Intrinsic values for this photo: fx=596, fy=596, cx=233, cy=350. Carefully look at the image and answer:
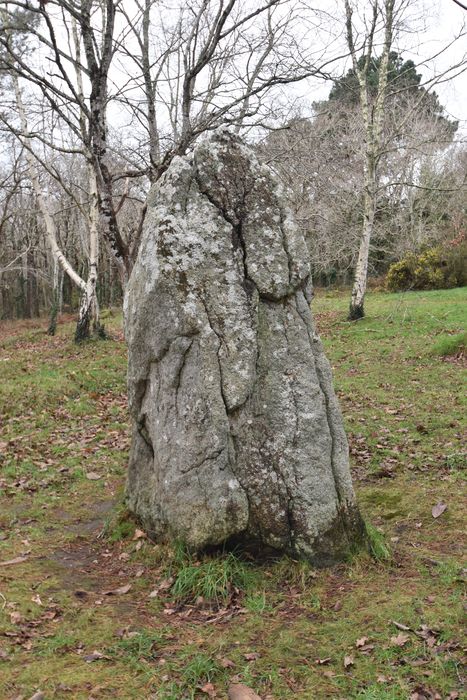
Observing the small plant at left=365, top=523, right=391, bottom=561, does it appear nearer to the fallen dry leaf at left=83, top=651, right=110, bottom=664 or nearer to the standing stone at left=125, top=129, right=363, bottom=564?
the standing stone at left=125, top=129, right=363, bottom=564

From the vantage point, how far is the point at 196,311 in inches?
198

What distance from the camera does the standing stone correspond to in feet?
16.1

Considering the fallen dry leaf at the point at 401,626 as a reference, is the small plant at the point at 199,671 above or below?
below

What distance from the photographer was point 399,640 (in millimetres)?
3844

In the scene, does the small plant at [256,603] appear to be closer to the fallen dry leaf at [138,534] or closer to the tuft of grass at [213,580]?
the tuft of grass at [213,580]

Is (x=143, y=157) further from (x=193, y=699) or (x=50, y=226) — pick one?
(x=193, y=699)

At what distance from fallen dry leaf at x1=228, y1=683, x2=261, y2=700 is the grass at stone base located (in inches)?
3.2

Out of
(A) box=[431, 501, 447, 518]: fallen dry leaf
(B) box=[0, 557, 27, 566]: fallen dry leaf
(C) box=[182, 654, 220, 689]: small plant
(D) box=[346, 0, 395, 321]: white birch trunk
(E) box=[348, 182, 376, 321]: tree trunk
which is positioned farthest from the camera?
(E) box=[348, 182, 376, 321]: tree trunk

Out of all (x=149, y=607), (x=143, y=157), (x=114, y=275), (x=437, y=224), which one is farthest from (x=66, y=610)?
(x=114, y=275)

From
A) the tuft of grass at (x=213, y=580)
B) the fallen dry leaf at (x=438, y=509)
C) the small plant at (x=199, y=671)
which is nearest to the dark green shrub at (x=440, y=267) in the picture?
the fallen dry leaf at (x=438, y=509)

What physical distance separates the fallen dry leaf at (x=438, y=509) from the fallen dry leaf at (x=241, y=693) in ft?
9.89

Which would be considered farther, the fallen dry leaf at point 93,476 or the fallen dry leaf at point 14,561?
the fallen dry leaf at point 93,476

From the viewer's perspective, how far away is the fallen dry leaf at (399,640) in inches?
151

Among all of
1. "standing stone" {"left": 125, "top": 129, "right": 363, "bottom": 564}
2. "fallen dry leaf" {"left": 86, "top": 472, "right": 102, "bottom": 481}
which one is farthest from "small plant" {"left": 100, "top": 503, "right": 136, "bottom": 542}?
"fallen dry leaf" {"left": 86, "top": 472, "right": 102, "bottom": 481}
